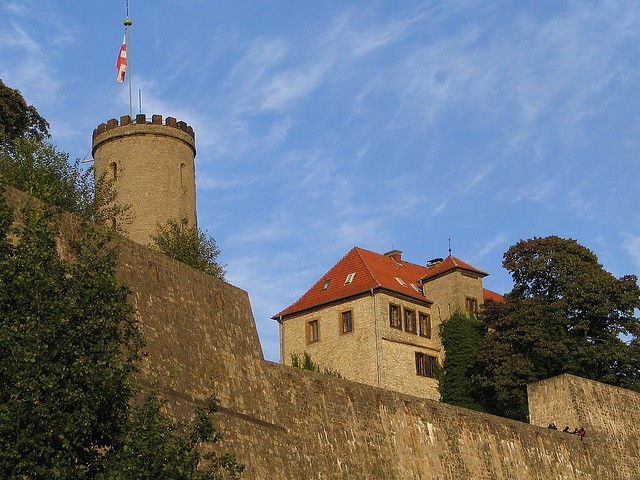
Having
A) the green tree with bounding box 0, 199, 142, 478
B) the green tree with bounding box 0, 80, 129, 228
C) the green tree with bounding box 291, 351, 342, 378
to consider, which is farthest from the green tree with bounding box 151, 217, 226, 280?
the green tree with bounding box 0, 199, 142, 478

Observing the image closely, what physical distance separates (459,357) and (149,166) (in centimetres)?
1754

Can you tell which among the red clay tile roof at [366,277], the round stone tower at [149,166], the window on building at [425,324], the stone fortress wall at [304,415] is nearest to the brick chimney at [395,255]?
the red clay tile roof at [366,277]

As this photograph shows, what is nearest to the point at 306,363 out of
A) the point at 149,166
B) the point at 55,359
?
the point at 149,166

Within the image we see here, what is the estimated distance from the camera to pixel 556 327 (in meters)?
54.5

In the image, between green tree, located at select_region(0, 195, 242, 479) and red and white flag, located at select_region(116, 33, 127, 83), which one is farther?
red and white flag, located at select_region(116, 33, 127, 83)

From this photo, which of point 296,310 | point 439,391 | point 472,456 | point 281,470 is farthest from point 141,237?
point 281,470

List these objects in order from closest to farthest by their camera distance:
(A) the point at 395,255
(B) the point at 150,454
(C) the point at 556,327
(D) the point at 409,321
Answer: (B) the point at 150,454 < (C) the point at 556,327 < (D) the point at 409,321 < (A) the point at 395,255

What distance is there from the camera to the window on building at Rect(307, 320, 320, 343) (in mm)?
62031

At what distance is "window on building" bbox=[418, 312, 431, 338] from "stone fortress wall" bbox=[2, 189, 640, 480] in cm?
1995

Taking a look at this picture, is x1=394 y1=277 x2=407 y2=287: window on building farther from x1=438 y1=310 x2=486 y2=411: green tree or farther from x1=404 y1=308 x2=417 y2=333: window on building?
x1=438 y1=310 x2=486 y2=411: green tree

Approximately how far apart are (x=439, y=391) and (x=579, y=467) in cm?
1899

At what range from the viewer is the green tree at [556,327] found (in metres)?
53.1

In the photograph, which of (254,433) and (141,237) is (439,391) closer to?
(141,237)

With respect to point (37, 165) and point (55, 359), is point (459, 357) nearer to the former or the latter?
point (37, 165)
